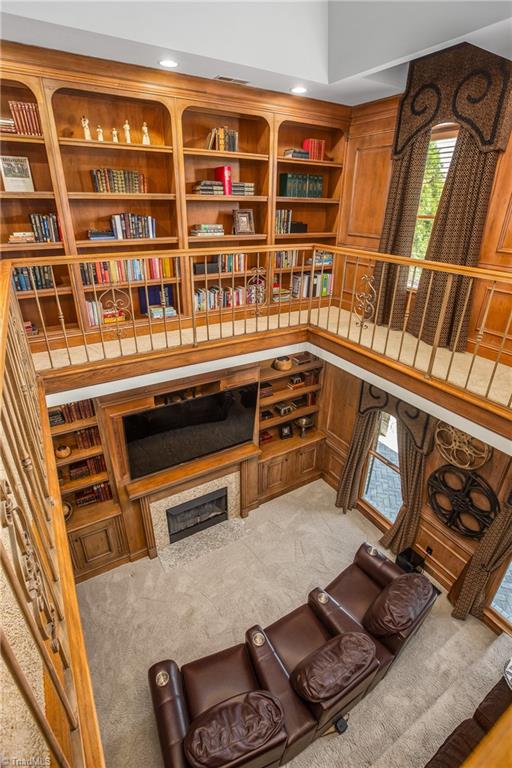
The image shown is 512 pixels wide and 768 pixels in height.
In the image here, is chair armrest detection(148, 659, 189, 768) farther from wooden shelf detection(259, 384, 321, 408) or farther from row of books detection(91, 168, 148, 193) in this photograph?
row of books detection(91, 168, 148, 193)

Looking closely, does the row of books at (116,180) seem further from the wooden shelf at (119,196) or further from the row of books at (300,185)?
the row of books at (300,185)

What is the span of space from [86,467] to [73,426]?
1.93 feet

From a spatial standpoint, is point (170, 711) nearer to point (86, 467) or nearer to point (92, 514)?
point (92, 514)

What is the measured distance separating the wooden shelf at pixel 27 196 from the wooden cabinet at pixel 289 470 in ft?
12.6

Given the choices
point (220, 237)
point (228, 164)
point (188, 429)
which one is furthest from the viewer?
point (188, 429)

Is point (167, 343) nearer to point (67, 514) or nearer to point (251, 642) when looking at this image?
point (67, 514)

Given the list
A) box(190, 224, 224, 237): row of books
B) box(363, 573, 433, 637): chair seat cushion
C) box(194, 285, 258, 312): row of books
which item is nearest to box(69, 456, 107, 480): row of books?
box(194, 285, 258, 312): row of books

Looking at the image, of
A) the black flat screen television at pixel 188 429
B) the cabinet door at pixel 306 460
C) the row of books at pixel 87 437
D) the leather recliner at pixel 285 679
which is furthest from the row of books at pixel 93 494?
the cabinet door at pixel 306 460

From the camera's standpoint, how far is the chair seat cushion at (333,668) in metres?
2.51

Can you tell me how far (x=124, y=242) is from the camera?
3.64m

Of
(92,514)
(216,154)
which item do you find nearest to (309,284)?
(216,154)

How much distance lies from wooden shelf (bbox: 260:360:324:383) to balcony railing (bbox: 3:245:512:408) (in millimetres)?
763

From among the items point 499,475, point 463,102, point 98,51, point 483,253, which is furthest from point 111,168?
point 499,475

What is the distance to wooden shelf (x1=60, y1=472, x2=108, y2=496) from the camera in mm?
3935
